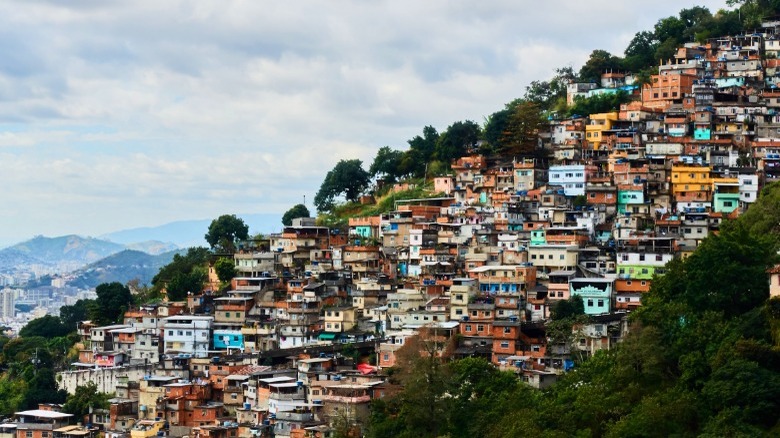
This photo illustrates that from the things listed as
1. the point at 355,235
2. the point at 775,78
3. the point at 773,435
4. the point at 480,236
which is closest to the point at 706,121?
the point at 775,78

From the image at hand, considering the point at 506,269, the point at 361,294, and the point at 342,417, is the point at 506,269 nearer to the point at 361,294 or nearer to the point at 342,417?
the point at 361,294

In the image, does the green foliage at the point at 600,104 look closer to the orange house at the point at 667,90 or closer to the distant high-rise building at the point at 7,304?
the orange house at the point at 667,90

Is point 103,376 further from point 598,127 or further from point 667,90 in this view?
point 667,90

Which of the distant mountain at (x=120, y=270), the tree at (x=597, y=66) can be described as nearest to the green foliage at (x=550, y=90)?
the tree at (x=597, y=66)

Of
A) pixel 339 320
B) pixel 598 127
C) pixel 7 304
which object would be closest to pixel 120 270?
pixel 7 304

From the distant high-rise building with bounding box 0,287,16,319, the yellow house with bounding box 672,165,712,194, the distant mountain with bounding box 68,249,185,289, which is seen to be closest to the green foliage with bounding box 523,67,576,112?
the yellow house with bounding box 672,165,712,194

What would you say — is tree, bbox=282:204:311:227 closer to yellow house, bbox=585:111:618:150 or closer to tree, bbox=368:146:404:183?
tree, bbox=368:146:404:183
